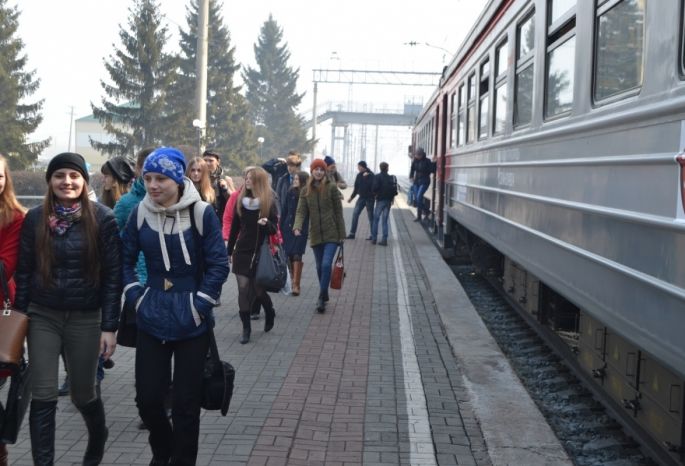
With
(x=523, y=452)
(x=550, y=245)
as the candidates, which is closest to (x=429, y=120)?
(x=550, y=245)

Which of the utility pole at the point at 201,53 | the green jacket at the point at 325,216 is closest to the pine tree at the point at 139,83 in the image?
the utility pole at the point at 201,53

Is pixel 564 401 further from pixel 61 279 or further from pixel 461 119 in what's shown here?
pixel 461 119

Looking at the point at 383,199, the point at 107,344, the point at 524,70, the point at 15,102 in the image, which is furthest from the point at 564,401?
the point at 15,102

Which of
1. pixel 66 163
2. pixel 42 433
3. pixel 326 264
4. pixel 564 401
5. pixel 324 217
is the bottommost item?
pixel 564 401

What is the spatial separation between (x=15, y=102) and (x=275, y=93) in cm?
4175

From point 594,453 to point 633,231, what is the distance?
5.96 ft

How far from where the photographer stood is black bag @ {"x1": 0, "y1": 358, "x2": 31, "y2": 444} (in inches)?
165

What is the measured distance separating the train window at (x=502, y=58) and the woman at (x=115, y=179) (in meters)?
3.89

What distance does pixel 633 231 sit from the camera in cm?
→ 408

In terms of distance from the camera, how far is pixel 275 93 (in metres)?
85.4

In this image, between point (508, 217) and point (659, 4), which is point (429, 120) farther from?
point (659, 4)

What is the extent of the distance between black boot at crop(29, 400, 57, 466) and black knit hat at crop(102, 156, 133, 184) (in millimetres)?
2383

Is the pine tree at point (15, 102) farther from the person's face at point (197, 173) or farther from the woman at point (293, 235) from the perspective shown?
the person's face at point (197, 173)

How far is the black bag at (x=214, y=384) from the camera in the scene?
4.32 m
